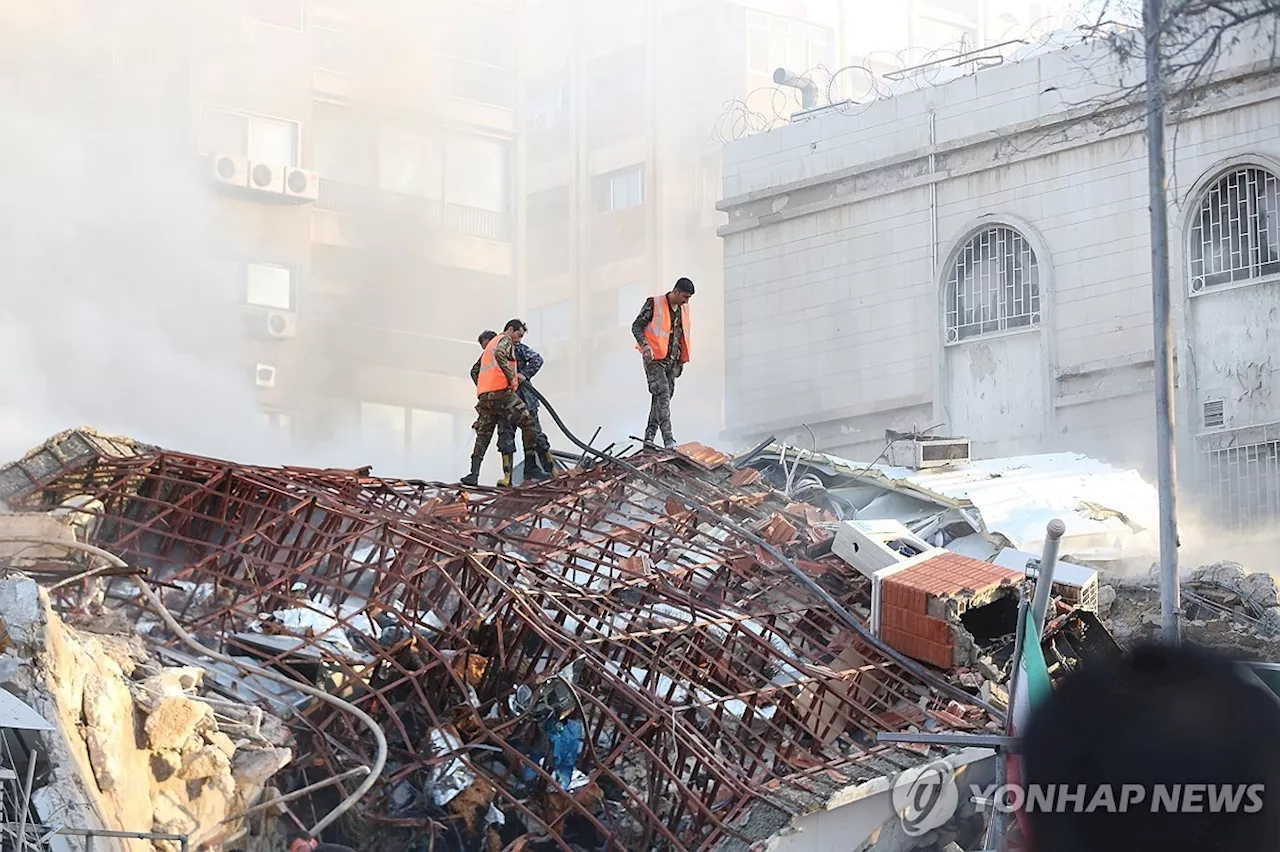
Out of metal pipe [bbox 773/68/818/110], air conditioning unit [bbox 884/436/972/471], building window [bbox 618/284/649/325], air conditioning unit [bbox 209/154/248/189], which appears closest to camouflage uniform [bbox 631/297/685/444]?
air conditioning unit [bbox 884/436/972/471]

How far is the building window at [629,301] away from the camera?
3812cm

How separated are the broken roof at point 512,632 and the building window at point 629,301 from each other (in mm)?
25843

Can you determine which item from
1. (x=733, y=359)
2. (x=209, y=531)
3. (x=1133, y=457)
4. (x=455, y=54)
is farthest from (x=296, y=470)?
(x=455, y=54)

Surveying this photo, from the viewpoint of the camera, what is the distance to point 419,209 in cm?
3105

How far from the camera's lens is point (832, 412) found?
77.2 feet

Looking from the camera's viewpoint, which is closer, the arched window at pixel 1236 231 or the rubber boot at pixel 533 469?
the rubber boot at pixel 533 469

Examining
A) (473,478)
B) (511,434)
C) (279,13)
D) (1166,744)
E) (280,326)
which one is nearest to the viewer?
(1166,744)

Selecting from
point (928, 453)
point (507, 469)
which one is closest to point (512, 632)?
point (507, 469)

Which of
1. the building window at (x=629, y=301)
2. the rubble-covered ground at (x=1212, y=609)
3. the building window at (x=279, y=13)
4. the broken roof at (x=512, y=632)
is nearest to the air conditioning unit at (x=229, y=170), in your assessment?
the building window at (x=279, y=13)

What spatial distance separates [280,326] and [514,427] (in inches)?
566

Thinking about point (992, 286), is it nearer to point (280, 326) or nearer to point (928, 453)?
point (928, 453)

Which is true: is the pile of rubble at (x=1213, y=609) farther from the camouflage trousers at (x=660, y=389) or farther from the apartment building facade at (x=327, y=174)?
the apartment building facade at (x=327, y=174)

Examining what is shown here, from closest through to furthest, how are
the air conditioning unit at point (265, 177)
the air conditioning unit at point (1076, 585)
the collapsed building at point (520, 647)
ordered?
the collapsed building at point (520, 647), the air conditioning unit at point (1076, 585), the air conditioning unit at point (265, 177)

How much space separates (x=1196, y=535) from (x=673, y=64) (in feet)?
69.4
